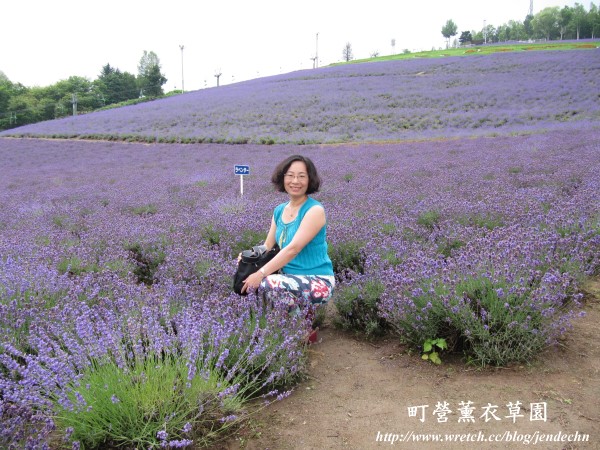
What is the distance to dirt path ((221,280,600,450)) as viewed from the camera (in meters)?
2.07

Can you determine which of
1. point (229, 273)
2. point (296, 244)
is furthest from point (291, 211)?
point (229, 273)

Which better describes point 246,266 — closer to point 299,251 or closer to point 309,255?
point 299,251

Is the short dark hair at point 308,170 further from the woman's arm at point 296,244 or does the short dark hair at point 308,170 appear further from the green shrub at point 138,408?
the green shrub at point 138,408

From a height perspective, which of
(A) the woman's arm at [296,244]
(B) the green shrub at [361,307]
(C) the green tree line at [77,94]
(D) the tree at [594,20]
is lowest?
(B) the green shrub at [361,307]

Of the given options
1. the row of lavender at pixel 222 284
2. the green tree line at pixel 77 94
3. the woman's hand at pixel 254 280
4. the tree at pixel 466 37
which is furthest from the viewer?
the tree at pixel 466 37

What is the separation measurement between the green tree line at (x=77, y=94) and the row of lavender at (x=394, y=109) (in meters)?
26.0

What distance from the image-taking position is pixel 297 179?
118 inches

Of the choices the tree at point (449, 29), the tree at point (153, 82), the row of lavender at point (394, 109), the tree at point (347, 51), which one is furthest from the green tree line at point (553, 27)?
the tree at point (153, 82)

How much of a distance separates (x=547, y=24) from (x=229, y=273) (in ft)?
290

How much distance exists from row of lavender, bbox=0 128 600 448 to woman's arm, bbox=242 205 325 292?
6.2 inches

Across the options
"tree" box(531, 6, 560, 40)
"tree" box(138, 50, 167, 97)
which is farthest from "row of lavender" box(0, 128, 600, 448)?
"tree" box(531, 6, 560, 40)

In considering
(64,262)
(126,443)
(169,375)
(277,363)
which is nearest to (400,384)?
Answer: (277,363)

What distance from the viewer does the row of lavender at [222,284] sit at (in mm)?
1938

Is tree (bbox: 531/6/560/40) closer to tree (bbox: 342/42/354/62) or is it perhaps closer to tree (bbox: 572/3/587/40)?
tree (bbox: 572/3/587/40)
